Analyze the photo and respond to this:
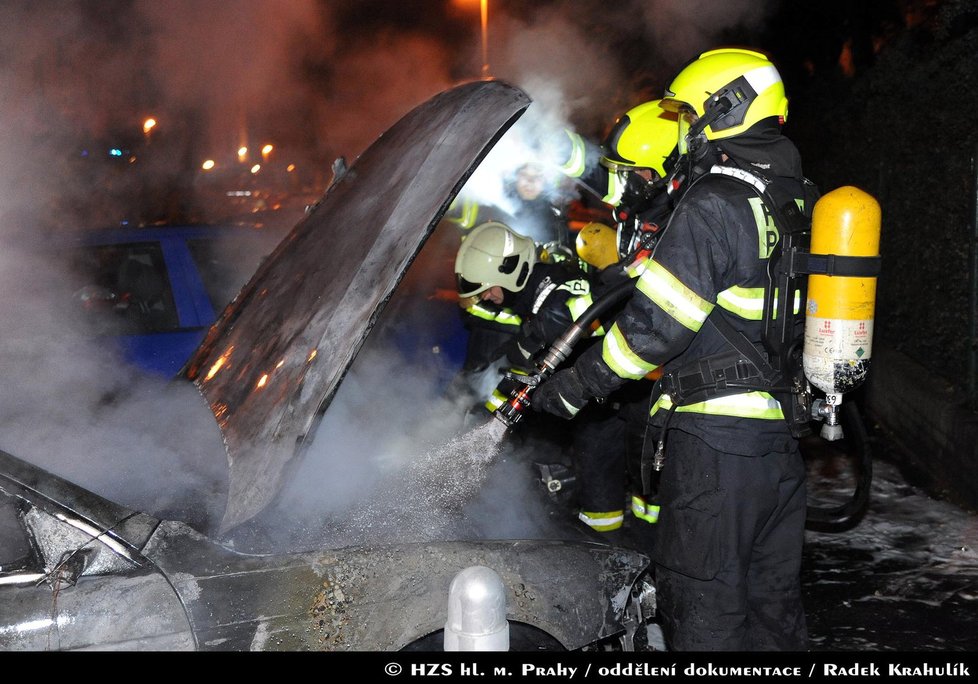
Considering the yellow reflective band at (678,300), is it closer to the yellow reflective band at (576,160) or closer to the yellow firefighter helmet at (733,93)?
the yellow firefighter helmet at (733,93)

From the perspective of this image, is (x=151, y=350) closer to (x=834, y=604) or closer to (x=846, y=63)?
(x=834, y=604)

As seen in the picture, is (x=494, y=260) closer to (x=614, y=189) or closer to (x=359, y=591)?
(x=614, y=189)

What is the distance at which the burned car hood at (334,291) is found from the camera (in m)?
2.22

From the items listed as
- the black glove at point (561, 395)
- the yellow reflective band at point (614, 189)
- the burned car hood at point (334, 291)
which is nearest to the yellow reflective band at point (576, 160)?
the yellow reflective band at point (614, 189)

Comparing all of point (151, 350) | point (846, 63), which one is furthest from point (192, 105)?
point (846, 63)

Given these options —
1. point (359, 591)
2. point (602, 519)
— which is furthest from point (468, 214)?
point (359, 591)

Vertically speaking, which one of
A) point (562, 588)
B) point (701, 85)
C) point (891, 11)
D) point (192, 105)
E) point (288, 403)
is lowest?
point (562, 588)

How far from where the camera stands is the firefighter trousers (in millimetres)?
2793

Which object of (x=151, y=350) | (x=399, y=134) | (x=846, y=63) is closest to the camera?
(x=399, y=134)

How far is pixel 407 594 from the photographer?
227 cm

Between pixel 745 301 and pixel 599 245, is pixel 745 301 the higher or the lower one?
the lower one

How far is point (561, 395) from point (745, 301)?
68 centimetres

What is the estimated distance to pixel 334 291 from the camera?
2.36 m
